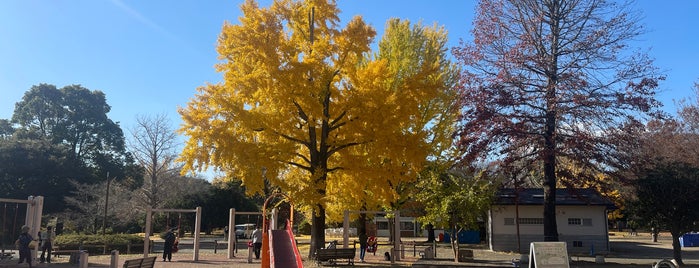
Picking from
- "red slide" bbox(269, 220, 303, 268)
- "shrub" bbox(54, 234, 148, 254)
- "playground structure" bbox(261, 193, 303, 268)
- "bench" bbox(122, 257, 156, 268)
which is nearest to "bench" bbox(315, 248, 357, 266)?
"playground structure" bbox(261, 193, 303, 268)

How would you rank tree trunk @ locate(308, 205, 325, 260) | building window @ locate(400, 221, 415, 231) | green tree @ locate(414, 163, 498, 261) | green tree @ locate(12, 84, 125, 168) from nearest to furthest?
1. tree trunk @ locate(308, 205, 325, 260)
2. green tree @ locate(414, 163, 498, 261)
3. building window @ locate(400, 221, 415, 231)
4. green tree @ locate(12, 84, 125, 168)

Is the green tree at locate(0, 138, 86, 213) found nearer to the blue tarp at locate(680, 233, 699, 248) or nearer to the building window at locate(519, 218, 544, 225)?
the building window at locate(519, 218, 544, 225)

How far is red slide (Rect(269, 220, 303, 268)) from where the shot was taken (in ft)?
43.0

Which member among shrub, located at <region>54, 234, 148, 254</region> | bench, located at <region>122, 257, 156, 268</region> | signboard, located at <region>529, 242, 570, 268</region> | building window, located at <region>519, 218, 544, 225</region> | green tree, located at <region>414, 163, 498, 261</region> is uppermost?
green tree, located at <region>414, 163, 498, 261</region>

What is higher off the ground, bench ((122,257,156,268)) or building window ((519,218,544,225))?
building window ((519,218,544,225))

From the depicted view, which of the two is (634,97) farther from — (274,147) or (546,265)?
(274,147)

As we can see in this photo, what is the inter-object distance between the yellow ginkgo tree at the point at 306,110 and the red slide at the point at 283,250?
124 inches

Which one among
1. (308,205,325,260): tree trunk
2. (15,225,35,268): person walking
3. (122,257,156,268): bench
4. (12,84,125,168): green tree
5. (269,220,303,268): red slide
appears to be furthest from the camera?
(12,84,125,168): green tree

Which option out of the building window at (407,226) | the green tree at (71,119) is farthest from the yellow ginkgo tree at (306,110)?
the green tree at (71,119)

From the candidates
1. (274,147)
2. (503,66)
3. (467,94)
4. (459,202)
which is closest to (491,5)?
(503,66)

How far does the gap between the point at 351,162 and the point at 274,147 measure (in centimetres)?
288

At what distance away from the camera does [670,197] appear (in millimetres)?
19953

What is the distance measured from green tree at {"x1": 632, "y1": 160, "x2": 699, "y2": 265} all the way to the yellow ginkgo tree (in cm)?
929

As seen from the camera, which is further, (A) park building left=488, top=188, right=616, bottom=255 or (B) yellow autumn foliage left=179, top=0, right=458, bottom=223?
(A) park building left=488, top=188, right=616, bottom=255
